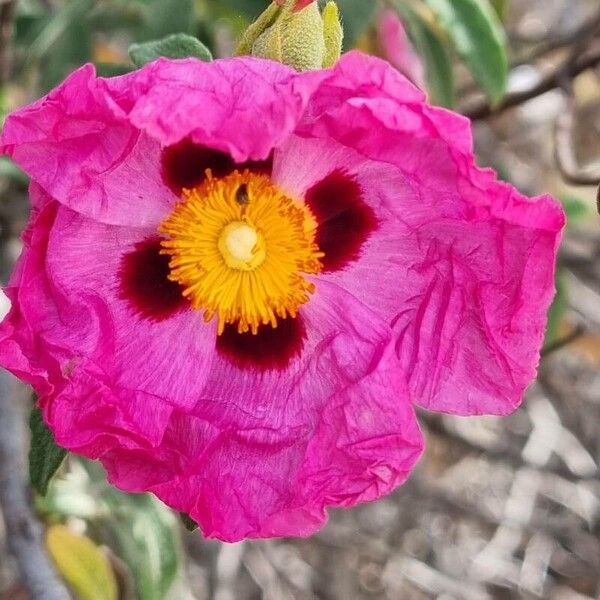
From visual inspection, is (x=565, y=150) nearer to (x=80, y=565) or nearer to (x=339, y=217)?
(x=339, y=217)

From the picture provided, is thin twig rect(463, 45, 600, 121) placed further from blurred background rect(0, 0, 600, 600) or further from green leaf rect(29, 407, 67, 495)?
green leaf rect(29, 407, 67, 495)

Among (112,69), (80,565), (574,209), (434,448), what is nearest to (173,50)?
(112,69)

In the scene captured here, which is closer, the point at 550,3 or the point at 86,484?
the point at 86,484

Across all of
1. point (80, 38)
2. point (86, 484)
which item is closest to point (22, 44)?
point (80, 38)

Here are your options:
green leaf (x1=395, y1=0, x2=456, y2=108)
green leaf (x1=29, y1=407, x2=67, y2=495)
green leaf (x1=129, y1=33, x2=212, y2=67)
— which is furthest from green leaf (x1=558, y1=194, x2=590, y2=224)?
green leaf (x1=29, y1=407, x2=67, y2=495)

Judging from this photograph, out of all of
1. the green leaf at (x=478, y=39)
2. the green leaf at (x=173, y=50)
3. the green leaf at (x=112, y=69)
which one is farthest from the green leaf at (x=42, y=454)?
the green leaf at (x=478, y=39)

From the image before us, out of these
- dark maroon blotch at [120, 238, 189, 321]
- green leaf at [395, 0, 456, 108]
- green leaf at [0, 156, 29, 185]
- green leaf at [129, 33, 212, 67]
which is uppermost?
green leaf at [129, 33, 212, 67]

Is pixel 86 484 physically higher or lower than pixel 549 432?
higher

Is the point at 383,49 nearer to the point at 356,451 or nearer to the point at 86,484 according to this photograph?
the point at 86,484
